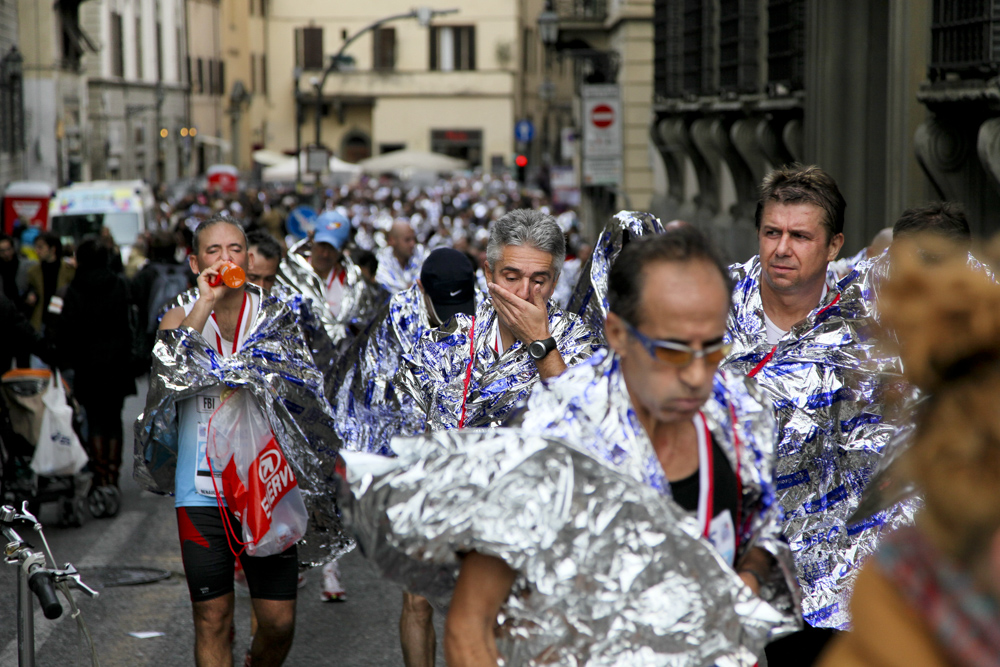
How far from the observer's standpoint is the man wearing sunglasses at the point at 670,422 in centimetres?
239

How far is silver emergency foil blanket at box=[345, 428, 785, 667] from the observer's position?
2.32 m

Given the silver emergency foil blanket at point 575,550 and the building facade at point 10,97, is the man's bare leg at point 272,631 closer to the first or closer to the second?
the silver emergency foil blanket at point 575,550

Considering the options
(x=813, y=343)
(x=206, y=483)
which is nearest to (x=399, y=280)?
(x=206, y=483)

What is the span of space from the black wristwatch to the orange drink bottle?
4.52ft

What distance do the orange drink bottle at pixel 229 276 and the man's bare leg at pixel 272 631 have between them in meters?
1.12

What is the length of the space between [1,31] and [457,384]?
2917 cm

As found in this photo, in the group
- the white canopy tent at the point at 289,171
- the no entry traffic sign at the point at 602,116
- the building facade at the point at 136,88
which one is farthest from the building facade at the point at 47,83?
the no entry traffic sign at the point at 602,116

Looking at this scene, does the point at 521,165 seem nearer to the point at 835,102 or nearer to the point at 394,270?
the point at 835,102

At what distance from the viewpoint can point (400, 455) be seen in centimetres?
244

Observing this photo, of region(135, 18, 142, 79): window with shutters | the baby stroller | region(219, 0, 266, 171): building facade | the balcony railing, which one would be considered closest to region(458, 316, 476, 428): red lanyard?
the baby stroller

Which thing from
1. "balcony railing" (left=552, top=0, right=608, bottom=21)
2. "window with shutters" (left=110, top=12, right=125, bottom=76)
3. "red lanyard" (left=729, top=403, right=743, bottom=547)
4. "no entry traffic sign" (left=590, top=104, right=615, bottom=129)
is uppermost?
"window with shutters" (left=110, top=12, right=125, bottom=76)

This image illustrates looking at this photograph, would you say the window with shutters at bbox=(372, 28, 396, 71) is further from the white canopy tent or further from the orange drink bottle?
the orange drink bottle

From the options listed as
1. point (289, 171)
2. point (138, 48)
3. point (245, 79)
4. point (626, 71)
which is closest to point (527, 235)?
point (626, 71)

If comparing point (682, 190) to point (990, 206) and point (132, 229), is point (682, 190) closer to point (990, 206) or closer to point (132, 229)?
point (132, 229)
